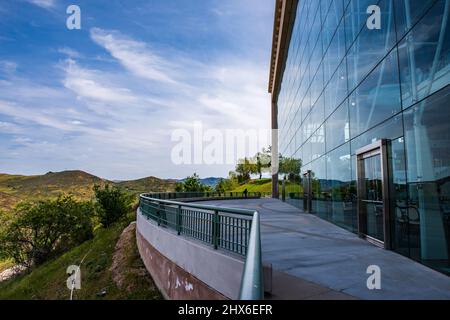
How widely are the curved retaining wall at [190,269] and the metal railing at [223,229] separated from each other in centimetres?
24

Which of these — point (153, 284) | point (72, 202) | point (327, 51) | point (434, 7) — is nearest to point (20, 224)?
point (72, 202)

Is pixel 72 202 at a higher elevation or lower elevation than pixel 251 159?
lower

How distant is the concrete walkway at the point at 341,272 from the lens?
4914 mm

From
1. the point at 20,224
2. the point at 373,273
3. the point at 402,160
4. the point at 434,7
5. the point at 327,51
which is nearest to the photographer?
the point at 373,273

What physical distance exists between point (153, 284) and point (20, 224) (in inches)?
1370

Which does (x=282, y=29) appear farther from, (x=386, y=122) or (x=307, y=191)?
(x=386, y=122)

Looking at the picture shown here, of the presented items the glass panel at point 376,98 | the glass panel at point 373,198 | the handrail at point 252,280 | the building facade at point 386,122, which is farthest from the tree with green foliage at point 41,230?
the handrail at point 252,280

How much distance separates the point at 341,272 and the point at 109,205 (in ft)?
122

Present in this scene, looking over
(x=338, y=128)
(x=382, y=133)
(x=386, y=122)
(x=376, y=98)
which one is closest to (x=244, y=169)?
(x=338, y=128)

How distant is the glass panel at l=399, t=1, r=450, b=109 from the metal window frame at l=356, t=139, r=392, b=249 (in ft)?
4.72

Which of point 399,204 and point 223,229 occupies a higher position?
point 399,204

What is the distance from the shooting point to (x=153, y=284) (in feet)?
38.0

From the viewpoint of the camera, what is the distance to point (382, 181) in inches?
333
